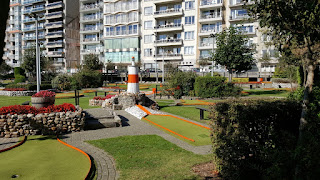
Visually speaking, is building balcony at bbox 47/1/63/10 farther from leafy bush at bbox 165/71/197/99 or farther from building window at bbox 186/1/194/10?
leafy bush at bbox 165/71/197/99

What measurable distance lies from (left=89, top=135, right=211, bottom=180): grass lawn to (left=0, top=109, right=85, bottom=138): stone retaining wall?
2.06 m

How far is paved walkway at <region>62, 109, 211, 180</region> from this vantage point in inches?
263

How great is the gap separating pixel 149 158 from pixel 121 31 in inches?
2224

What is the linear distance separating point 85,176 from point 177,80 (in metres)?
18.7

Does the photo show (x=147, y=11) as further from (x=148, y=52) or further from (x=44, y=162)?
(x=44, y=162)

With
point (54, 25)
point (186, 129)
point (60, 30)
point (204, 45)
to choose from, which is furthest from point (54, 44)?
point (186, 129)

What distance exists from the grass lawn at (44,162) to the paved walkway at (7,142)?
43 cm

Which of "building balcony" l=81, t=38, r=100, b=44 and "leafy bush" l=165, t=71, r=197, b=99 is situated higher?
"building balcony" l=81, t=38, r=100, b=44

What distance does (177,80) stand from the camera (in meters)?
24.1

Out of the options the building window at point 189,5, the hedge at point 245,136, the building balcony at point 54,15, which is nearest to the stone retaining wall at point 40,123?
the hedge at point 245,136

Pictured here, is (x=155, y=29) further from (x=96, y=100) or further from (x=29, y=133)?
(x=29, y=133)

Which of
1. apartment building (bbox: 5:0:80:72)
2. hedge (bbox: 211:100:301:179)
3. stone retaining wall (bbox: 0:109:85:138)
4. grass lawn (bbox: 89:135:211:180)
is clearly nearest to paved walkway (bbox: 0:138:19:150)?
stone retaining wall (bbox: 0:109:85:138)

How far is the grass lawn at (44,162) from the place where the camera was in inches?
241

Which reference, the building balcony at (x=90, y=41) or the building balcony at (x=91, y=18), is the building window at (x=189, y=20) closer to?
the building balcony at (x=91, y=18)
